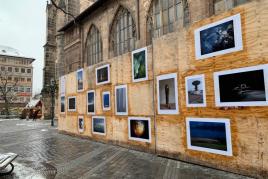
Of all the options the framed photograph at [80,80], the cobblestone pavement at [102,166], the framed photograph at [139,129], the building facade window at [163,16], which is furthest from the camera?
the framed photograph at [80,80]

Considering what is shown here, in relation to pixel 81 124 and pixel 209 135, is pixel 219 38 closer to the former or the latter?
pixel 209 135

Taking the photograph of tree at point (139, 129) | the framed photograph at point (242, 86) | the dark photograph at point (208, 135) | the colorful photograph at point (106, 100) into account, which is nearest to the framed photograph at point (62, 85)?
the colorful photograph at point (106, 100)

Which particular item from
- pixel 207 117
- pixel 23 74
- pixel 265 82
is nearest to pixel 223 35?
pixel 265 82

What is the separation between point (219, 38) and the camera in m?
6.27

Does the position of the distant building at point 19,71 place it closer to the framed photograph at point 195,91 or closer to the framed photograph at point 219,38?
the framed photograph at point 195,91

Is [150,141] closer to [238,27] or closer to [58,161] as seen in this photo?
[58,161]

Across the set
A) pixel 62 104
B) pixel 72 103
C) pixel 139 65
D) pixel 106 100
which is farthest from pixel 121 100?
pixel 62 104

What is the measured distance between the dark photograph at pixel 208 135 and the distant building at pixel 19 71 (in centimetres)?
7350

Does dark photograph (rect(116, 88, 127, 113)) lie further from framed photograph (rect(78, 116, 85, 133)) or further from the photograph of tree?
framed photograph (rect(78, 116, 85, 133))

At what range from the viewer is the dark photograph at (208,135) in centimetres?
607

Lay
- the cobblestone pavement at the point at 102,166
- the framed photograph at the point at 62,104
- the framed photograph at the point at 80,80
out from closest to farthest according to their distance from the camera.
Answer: the cobblestone pavement at the point at 102,166, the framed photograph at the point at 80,80, the framed photograph at the point at 62,104

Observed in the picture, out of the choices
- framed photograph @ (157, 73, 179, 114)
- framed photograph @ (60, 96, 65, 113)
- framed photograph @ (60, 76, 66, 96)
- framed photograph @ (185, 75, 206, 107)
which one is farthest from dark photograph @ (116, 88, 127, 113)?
framed photograph @ (60, 96, 65, 113)

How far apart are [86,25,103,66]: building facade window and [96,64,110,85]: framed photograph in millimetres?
8113

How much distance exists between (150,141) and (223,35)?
4537 mm
